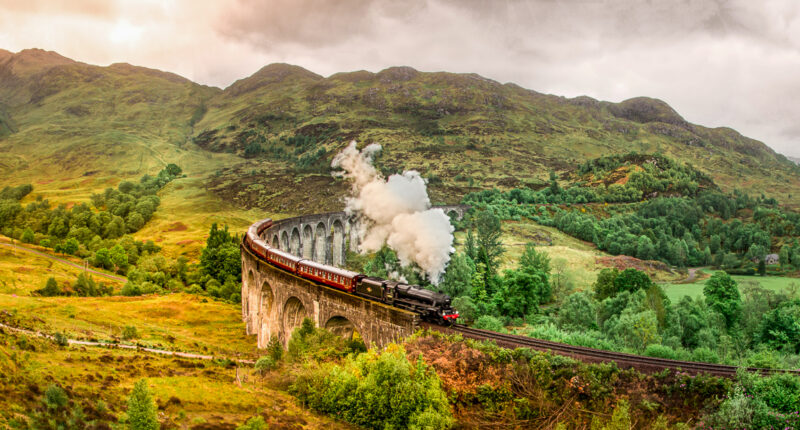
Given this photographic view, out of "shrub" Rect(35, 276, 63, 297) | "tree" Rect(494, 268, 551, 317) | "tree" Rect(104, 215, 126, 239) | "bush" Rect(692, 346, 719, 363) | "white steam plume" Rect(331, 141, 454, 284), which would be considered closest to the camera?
"bush" Rect(692, 346, 719, 363)

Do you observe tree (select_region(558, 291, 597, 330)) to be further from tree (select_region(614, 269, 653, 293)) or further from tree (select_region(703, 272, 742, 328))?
tree (select_region(703, 272, 742, 328))

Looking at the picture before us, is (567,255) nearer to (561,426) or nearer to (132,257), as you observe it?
(561,426)

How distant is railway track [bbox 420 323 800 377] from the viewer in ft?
68.9

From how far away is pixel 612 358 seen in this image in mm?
22328

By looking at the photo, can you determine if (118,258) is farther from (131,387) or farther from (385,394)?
(385,394)

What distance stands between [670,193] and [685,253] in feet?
184

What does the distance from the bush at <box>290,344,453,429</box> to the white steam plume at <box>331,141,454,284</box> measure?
3110 centimetres

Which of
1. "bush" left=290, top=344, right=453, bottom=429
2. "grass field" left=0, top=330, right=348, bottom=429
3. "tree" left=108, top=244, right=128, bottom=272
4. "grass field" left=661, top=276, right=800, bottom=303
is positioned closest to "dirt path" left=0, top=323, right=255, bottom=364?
"grass field" left=0, top=330, right=348, bottom=429

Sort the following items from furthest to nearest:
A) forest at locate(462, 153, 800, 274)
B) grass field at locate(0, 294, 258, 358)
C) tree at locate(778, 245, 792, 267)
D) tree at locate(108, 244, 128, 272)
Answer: forest at locate(462, 153, 800, 274)
tree at locate(778, 245, 792, 267)
tree at locate(108, 244, 128, 272)
grass field at locate(0, 294, 258, 358)

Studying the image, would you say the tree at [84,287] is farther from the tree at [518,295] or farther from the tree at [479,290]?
the tree at [518,295]

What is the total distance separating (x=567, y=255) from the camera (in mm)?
90375

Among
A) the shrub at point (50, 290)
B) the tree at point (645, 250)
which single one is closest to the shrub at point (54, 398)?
the shrub at point (50, 290)

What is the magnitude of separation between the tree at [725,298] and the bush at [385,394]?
47.8 m

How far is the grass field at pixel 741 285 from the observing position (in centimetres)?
7288
